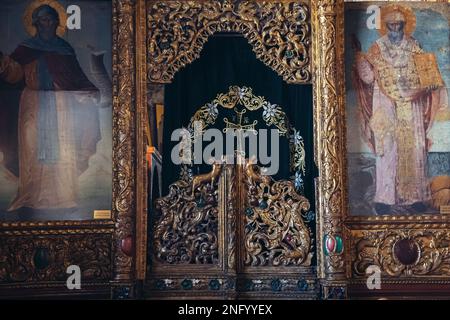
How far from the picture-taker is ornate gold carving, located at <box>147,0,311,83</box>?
19.8 feet

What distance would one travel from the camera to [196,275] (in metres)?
5.84

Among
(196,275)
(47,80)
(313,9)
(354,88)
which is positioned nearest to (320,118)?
(354,88)

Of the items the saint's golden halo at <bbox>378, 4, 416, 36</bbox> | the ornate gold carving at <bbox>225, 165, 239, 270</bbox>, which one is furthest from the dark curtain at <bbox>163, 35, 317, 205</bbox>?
the saint's golden halo at <bbox>378, 4, 416, 36</bbox>

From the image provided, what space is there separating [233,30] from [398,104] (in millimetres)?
1813

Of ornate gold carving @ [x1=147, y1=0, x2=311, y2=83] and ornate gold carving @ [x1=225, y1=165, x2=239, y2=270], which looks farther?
ornate gold carving @ [x1=147, y1=0, x2=311, y2=83]

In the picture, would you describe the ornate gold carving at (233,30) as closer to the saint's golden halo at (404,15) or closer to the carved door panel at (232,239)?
the saint's golden halo at (404,15)

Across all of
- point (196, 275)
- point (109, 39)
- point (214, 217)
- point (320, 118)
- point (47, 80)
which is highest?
point (109, 39)

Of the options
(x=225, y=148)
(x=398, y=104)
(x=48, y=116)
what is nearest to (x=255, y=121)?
(x=225, y=148)

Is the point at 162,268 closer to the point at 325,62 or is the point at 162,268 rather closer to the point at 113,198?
the point at 113,198

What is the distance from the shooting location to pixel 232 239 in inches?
230

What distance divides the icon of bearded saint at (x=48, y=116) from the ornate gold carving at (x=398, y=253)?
2820 mm

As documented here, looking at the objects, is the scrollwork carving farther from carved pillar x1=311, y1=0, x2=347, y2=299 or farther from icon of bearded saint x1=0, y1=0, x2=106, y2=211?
carved pillar x1=311, y1=0, x2=347, y2=299

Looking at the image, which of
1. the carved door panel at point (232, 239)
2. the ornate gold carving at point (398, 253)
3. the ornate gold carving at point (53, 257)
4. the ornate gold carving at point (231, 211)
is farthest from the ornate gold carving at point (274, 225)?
the ornate gold carving at point (53, 257)

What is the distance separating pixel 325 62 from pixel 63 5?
266cm
